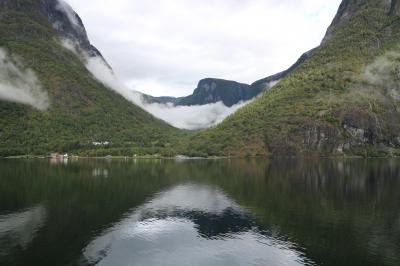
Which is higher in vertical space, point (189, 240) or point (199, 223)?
point (199, 223)

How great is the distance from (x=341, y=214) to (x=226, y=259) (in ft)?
127

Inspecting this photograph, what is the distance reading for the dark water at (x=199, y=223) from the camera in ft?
205

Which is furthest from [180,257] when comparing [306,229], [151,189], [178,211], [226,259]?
[151,189]

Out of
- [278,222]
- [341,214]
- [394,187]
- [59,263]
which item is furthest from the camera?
[394,187]

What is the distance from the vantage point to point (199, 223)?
8612 centimetres

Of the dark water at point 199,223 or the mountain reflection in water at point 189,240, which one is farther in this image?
the dark water at point 199,223

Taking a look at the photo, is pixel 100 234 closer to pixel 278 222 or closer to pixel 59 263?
pixel 59 263

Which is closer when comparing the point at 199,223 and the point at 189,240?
the point at 189,240

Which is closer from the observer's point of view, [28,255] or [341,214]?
[28,255]

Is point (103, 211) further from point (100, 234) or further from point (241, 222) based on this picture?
point (241, 222)

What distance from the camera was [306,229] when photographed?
254ft

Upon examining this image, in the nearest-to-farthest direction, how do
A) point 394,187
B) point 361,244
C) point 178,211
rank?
point 361,244 → point 178,211 → point 394,187

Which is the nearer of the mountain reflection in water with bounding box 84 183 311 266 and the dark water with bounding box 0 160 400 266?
the mountain reflection in water with bounding box 84 183 311 266

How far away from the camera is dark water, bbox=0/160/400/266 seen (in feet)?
205
